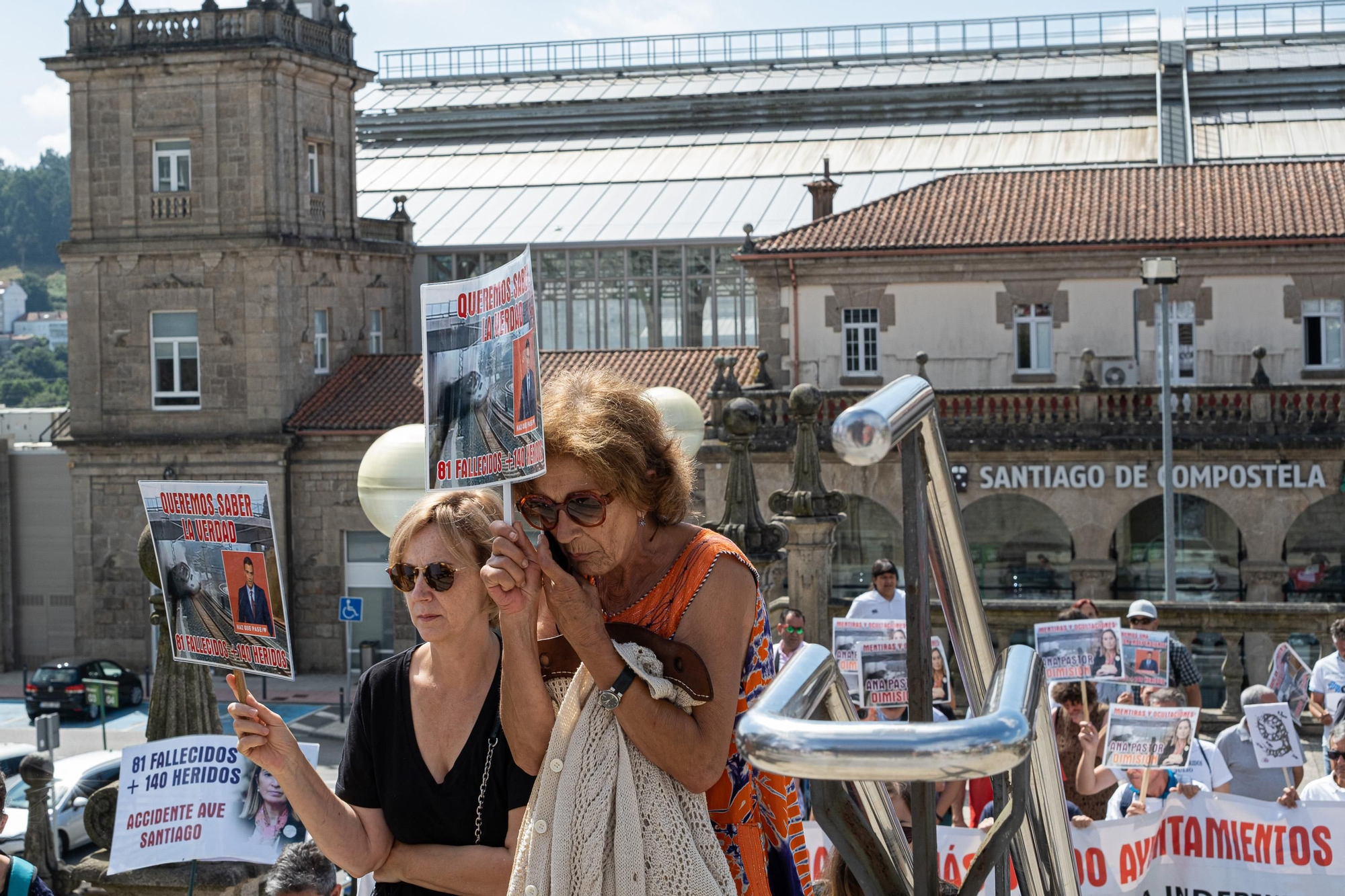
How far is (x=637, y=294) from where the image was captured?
39125 mm

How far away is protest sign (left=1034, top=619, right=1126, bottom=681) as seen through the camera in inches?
394

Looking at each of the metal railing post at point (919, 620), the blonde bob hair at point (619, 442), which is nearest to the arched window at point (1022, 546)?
the blonde bob hair at point (619, 442)

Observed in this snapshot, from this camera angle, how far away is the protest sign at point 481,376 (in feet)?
11.0

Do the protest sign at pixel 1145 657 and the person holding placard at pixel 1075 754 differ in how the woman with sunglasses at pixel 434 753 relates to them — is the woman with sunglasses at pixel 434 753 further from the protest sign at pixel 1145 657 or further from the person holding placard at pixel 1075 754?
the protest sign at pixel 1145 657

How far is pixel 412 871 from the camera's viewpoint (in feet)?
12.3

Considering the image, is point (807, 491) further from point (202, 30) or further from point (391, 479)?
point (202, 30)

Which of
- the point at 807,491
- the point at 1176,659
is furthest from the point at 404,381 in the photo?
the point at 1176,659

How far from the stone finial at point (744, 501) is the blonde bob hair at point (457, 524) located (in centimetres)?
946

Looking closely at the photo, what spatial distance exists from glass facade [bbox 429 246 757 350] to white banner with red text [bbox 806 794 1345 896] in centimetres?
3036

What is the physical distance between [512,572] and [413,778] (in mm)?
916

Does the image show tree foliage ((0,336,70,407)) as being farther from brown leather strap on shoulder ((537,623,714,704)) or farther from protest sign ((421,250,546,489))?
brown leather strap on shoulder ((537,623,714,704))

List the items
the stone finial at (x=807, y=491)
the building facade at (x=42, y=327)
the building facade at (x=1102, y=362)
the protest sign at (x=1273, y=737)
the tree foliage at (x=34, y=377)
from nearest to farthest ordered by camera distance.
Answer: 1. the protest sign at (x=1273, y=737)
2. the stone finial at (x=807, y=491)
3. the building facade at (x=1102, y=362)
4. the tree foliage at (x=34, y=377)
5. the building facade at (x=42, y=327)

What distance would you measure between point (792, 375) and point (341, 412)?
9.36 m

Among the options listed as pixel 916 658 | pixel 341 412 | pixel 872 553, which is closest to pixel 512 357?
pixel 916 658
